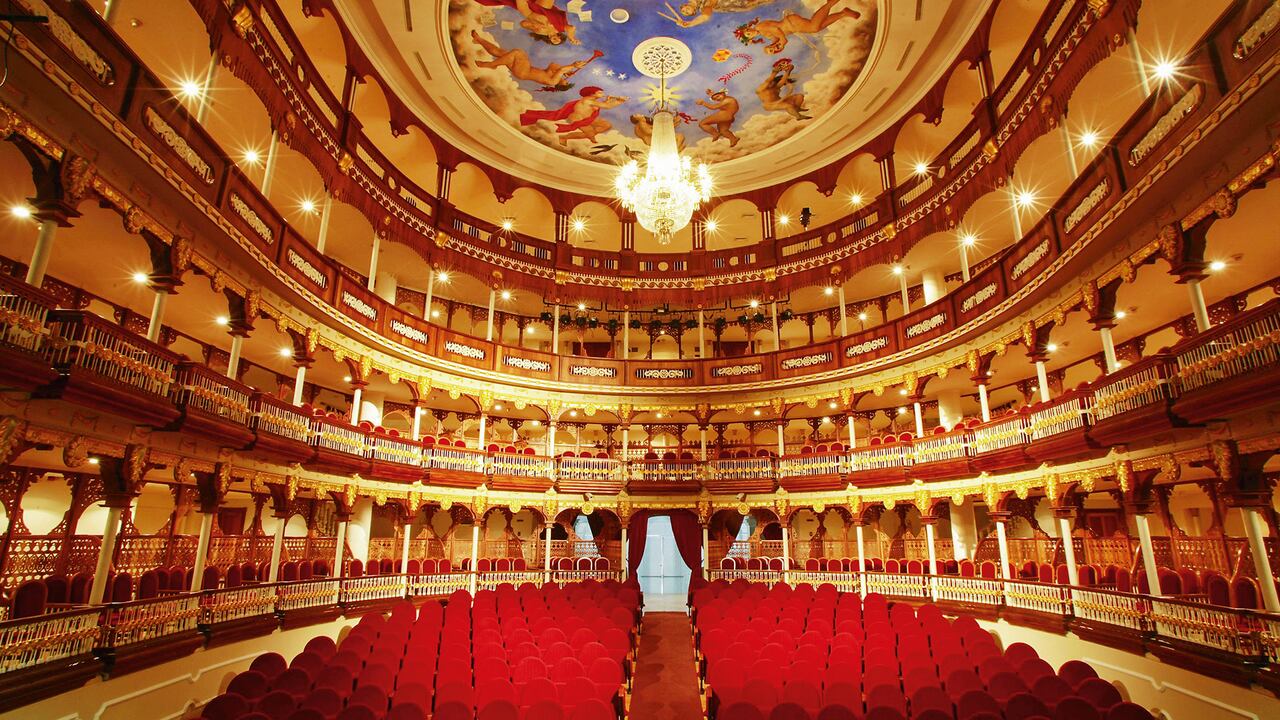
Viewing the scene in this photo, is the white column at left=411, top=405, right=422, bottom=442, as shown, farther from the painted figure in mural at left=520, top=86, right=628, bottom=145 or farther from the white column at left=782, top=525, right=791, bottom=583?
the white column at left=782, top=525, right=791, bottom=583

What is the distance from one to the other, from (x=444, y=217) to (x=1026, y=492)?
20.9 m

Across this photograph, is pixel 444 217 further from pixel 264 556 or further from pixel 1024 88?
pixel 1024 88

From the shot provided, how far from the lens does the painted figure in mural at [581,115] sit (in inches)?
892

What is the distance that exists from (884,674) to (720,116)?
67.0ft

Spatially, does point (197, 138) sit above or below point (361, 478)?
above

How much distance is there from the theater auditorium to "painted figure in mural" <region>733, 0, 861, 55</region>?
11 cm

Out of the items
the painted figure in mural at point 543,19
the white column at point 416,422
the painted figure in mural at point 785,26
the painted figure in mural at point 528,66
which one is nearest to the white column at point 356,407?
the white column at point 416,422

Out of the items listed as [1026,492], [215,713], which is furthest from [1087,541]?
[215,713]

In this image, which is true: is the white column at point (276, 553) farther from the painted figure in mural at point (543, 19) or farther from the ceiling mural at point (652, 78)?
the painted figure in mural at point (543, 19)

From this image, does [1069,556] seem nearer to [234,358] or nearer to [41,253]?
[234,358]

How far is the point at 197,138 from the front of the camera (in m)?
10.8

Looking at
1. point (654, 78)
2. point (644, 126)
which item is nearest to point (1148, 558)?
point (654, 78)

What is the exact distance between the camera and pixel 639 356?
3161 cm

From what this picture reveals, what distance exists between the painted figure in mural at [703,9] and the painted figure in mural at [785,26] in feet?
2.07
